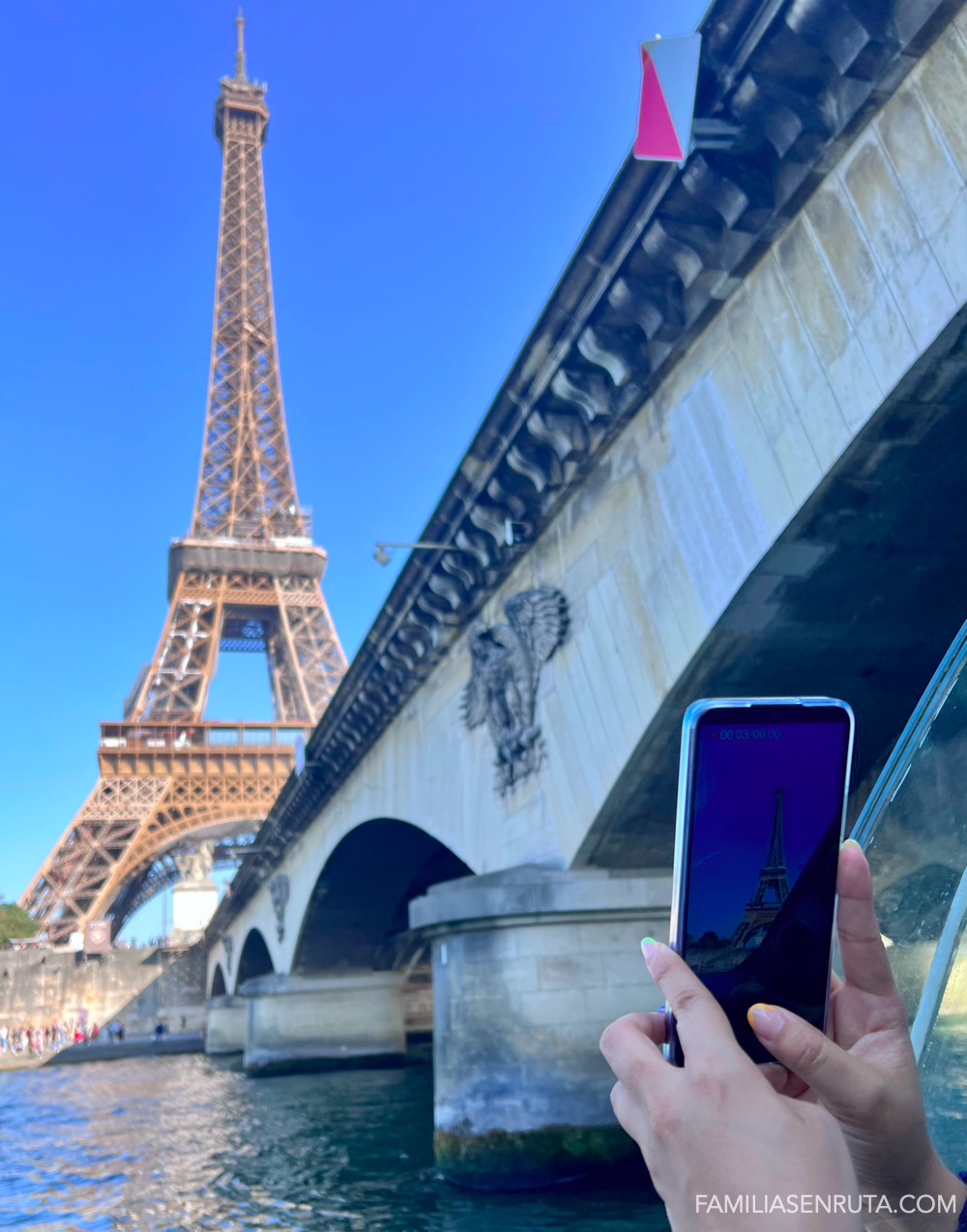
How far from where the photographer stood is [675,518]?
8594mm

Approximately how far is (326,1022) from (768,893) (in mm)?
30280

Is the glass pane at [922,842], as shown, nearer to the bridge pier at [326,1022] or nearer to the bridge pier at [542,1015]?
the bridge pier at [542,1015]

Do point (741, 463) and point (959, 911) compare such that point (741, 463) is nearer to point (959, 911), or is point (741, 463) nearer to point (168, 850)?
point (959, 911)

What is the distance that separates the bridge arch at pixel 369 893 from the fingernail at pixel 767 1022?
1883 cm

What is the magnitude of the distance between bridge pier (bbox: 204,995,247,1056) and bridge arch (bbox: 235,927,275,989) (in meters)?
0.96

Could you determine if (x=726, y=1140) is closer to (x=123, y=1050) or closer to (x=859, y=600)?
(x=859, y=600)

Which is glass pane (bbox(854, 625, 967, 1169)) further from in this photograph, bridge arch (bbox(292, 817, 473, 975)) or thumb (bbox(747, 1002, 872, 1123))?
bridge arch (bbox(292, 817, 473, 975))

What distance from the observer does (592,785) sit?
1039cm

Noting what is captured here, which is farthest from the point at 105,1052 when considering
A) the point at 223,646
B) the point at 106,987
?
the point at 223,646

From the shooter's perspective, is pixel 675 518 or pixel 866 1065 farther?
pixel 675 518

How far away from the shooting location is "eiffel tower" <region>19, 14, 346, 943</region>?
55562mm

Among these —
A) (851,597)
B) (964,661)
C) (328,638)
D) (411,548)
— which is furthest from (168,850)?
(964,661)

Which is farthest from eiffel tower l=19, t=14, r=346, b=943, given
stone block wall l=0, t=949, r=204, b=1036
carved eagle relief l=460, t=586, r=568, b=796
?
carved eagle relief l=460, t=586, r=568, b=796

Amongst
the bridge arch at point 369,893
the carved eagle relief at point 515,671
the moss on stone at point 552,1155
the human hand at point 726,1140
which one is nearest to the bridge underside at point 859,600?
the carved eagle relief at point 515,671
